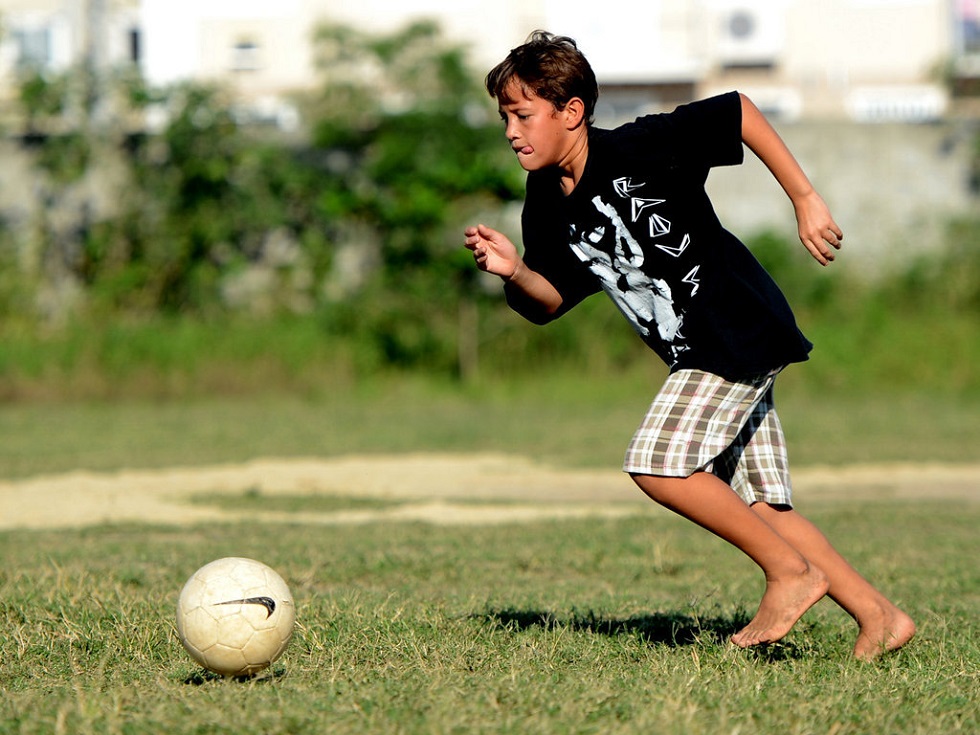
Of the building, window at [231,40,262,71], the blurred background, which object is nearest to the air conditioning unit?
the building

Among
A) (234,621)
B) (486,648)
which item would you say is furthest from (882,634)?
(234,621)

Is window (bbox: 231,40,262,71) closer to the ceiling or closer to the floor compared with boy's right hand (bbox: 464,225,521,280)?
closer to the ceiling

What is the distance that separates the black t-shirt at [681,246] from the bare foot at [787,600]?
0.64 m

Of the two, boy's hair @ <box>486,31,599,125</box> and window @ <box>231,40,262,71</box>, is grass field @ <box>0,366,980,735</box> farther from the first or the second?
window @ <box>231,40,262,71</box>

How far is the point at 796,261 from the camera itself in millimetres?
18031

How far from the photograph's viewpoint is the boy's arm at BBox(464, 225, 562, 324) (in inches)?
176

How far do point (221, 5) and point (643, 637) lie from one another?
33104 mm

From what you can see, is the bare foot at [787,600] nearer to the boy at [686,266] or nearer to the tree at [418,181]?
the boy at [686,266]

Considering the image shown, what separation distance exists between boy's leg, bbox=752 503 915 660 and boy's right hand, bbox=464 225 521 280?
1115 mm

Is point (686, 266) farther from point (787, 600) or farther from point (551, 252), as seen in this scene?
point (787, 600)

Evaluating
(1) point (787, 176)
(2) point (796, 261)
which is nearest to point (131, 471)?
(1) point (787, 176)

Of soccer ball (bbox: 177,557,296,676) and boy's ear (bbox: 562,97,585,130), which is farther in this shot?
boy's ear (bbox: 562,97,585,130)

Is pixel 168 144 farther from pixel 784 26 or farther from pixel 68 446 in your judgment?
pixel 784 26

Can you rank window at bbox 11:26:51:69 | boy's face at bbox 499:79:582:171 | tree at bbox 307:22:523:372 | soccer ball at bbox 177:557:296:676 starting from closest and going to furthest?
1. soccer ball at bbox 177:557:296:676
2. boy's face at bbox 499:79:582:171
3. tree at bbox 307:22:523:372
4. window at bbox 11:26:51:69
